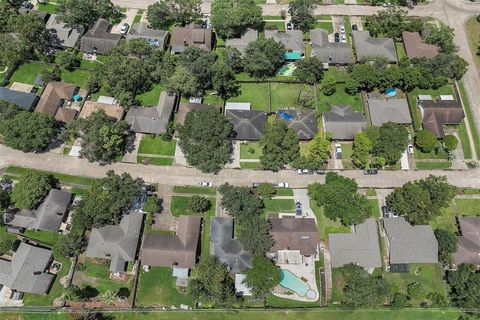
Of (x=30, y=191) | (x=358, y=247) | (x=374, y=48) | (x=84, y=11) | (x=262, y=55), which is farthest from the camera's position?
(x=84, y=11)

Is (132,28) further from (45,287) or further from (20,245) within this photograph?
(45,287)

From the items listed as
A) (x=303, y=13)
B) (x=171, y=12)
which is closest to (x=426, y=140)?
(x=303, y=13)

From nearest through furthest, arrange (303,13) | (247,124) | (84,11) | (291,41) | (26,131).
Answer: (26,131)
(247,124)
(291,41)
(84,11)
(303,13)

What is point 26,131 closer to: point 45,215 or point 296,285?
point 45,215

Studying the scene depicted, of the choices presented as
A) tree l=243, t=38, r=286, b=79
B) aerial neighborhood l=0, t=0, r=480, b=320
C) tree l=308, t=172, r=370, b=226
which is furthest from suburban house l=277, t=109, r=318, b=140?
tree l=308, t=172, r=370, b=226

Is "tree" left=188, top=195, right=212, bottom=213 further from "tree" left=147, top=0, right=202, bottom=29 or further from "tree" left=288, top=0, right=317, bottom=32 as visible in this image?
"tree" left=288, top=0, right=317, bottom=32

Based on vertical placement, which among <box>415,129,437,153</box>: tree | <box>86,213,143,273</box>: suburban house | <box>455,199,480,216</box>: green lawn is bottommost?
<box>86,213,143,273</box>: suburban house
